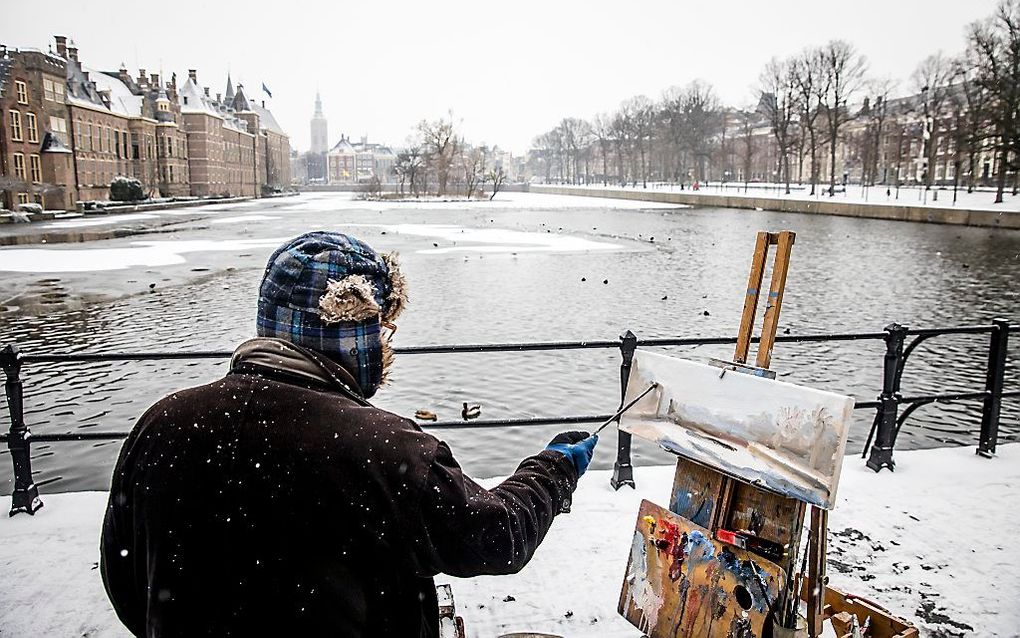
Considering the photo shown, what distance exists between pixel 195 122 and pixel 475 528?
310 ft

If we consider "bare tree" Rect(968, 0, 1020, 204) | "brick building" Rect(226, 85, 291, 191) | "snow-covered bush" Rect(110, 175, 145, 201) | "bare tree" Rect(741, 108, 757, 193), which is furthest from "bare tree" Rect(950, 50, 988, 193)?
"brick building" Rect(226, 85, 291, 191)

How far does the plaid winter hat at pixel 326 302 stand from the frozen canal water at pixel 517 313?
610 cm

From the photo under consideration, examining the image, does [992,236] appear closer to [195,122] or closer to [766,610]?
[766,610]

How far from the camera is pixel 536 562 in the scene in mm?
4254

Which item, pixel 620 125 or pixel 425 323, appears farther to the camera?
pixel 620 125

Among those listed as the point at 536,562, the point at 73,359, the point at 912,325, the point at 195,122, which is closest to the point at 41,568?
the point at 73,359

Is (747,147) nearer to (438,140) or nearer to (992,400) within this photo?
(438,140)

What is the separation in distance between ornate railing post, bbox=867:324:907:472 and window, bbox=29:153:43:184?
63.2 meters

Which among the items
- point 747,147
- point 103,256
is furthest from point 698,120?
point 103,256

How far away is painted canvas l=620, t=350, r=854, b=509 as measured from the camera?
103 inches

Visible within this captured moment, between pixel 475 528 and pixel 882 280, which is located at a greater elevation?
pixel 475 528

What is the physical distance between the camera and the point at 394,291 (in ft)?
6.02

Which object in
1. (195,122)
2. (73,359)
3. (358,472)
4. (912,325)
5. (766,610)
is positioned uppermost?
(195,122)

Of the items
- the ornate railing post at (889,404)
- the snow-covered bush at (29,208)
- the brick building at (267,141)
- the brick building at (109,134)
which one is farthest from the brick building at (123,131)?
the ornate railing post at (889,404)
